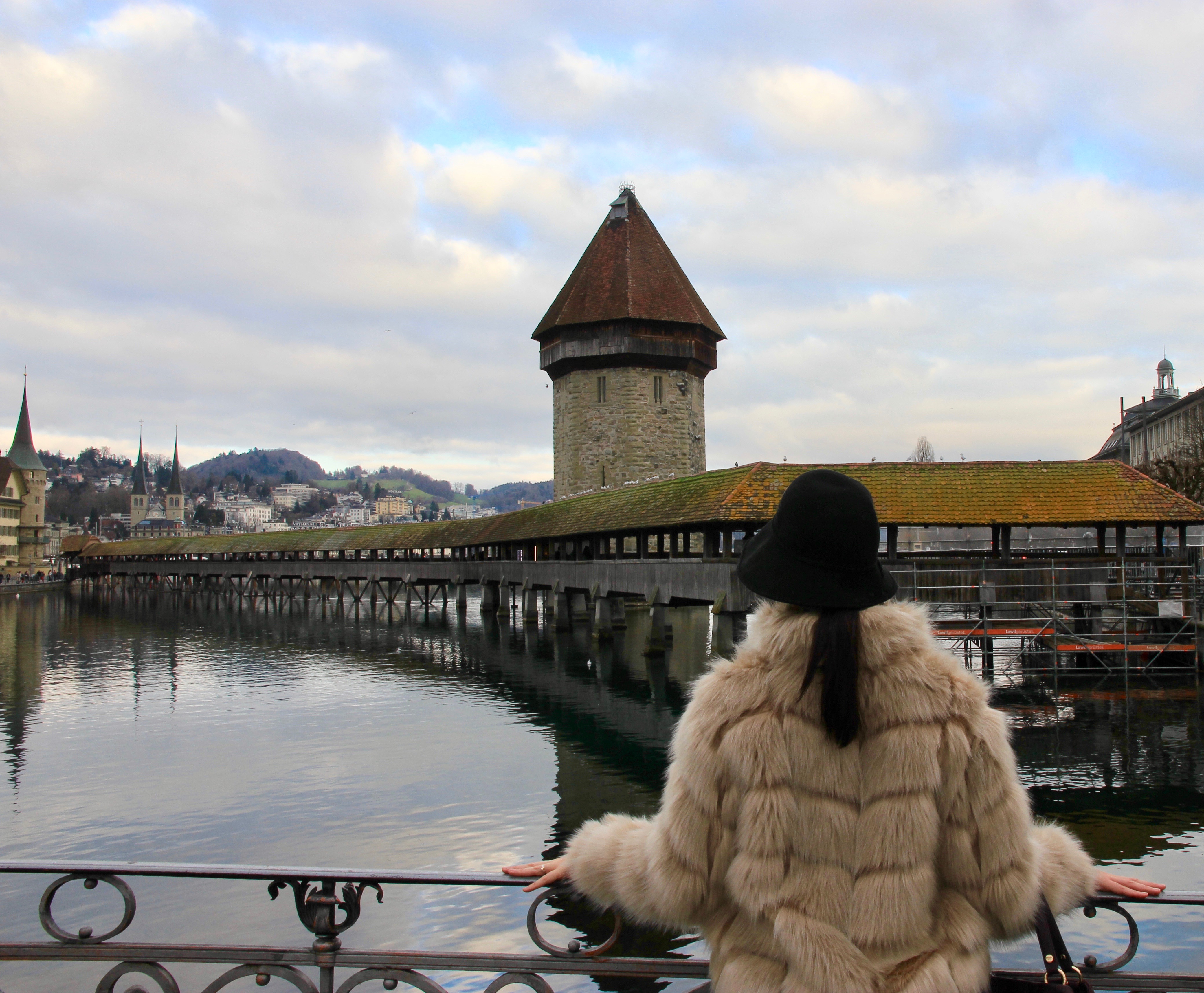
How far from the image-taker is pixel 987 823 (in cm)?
167

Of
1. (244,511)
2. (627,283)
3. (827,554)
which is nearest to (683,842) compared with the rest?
(827,554)

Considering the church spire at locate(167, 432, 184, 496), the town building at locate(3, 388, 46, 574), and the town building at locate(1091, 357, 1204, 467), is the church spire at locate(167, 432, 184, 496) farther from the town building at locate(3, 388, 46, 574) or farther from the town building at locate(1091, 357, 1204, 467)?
the town building at locate(1091, 357, 1204, 467)

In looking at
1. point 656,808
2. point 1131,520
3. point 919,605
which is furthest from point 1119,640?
point 919,605

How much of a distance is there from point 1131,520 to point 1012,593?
2.37m

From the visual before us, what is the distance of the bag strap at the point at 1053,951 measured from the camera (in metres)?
1.58

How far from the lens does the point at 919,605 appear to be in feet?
6.01

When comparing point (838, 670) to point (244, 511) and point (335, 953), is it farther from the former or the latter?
point (244, 511)

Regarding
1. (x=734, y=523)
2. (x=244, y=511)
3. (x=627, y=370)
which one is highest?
(x=627, y=370)

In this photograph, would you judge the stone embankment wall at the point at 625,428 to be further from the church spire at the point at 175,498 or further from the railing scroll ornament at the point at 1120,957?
the church spire at the point at 175,498

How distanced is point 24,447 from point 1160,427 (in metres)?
87.8

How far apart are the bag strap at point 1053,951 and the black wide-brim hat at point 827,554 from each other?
0.60m

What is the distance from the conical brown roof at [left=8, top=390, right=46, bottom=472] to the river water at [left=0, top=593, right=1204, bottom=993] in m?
71.5

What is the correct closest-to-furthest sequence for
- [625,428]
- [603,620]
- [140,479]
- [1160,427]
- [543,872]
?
1. [543,872]
2. [603,620]
3. [625,428]
4. [1160,427]
5. [140,479]

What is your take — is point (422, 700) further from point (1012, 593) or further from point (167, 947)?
point (167, 947)
